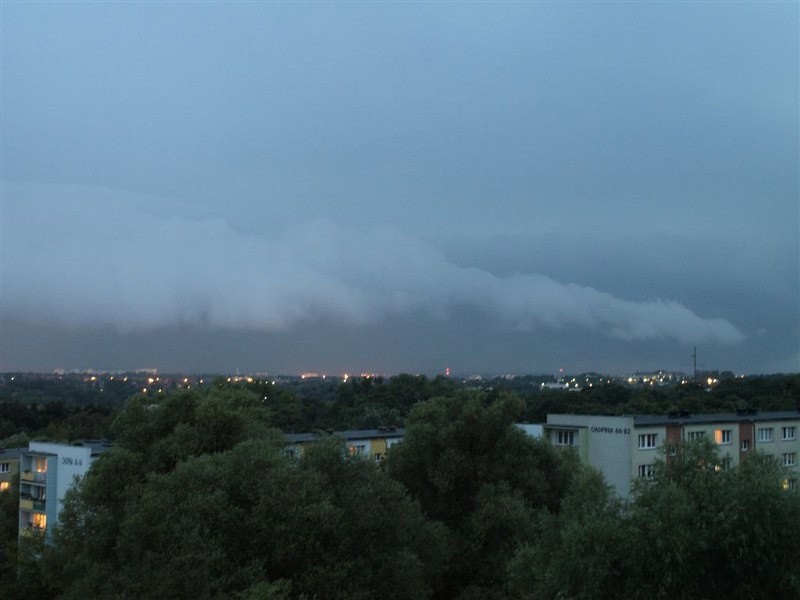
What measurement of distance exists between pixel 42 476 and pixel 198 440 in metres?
26.9

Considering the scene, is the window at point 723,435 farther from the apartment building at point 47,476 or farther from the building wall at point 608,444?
the apartment building at point 47,476

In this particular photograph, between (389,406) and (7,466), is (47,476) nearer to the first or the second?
(7,466)

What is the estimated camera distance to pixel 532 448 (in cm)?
3728

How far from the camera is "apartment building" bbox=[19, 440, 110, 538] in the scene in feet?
169

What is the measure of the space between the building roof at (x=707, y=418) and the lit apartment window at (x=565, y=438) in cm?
461

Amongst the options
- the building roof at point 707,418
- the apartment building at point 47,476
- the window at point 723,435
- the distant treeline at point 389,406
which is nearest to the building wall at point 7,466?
the distant treeline at point 389,406

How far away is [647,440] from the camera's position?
54.8m

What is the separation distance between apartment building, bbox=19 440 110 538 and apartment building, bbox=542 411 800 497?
2974cm

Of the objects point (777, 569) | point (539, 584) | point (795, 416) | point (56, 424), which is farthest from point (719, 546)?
point (56, 424)

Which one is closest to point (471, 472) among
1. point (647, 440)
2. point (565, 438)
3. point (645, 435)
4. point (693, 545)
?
point (693, 545)

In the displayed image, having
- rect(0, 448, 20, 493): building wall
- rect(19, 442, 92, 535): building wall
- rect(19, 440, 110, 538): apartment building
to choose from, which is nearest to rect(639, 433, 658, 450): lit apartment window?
rect(19, 440, 110, 538): apartment building

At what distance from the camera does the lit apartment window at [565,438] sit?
57969 millimetres

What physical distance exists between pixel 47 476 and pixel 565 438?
1367 inches

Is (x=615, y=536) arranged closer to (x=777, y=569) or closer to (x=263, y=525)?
(x=777, y=569)
